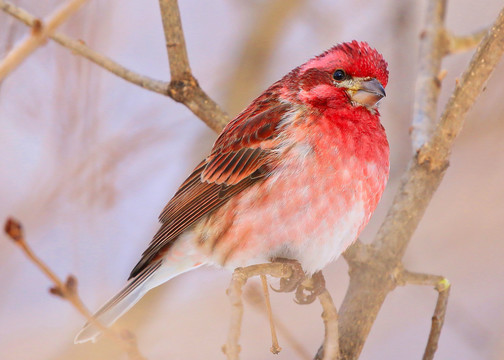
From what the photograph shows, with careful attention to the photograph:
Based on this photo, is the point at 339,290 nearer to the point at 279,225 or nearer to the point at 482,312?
the point at 482,312

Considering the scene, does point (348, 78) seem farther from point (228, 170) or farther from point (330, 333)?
point (330, 333)

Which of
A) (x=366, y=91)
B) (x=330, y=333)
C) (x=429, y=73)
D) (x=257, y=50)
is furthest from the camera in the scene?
(x=257, y=50)

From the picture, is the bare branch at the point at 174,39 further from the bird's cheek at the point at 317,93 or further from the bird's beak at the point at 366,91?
the bird's beak at the point at 366,91

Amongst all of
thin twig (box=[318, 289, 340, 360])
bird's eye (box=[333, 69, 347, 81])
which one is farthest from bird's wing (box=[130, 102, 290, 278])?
thin twig (box=[318, 289, 340, 360])

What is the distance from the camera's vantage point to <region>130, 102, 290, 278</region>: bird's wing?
4.46 m

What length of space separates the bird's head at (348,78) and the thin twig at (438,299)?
3.64 ft

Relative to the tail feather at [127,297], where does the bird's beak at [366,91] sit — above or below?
below

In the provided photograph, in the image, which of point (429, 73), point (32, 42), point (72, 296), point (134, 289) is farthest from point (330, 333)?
point (429, 73)

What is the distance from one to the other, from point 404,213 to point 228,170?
1.22 m

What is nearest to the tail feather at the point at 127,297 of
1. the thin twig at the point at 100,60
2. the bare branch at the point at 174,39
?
the thin twig at the point at 100,60

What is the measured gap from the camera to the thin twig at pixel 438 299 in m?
4.11

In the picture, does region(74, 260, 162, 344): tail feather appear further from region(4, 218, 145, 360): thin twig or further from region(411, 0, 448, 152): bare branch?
region(4, 218, 145, 360): thin twig

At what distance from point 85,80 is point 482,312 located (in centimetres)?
410

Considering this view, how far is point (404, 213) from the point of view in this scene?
4.62m
